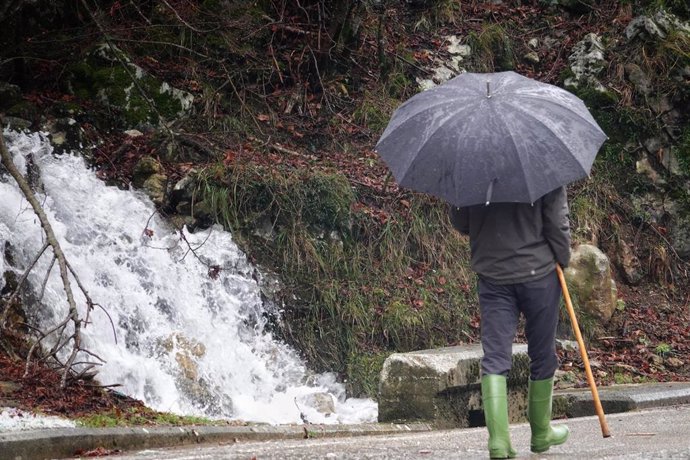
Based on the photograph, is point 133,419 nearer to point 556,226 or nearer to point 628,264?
point 556,226

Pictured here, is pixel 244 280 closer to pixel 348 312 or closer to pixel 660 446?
pixel 348 312

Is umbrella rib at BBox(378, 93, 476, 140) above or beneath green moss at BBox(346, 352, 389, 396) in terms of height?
above

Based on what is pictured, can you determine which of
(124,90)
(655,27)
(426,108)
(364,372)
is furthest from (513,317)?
(655,27)

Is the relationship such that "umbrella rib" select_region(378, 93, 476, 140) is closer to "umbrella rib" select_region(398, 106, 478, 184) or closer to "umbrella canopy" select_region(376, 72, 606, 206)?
"umbrella canopy" select_region(376, 72, 606, 206)

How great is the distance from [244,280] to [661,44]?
8338mm

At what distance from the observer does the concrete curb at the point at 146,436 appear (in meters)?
5.46

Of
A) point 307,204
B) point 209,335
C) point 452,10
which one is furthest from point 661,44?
point 209,335

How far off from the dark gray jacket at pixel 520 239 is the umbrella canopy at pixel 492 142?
0.22m

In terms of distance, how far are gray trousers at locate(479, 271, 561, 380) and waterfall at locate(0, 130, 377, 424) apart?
15.4ft

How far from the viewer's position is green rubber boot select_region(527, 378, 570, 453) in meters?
5.18

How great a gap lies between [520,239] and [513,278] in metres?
0.21

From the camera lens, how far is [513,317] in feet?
16.5

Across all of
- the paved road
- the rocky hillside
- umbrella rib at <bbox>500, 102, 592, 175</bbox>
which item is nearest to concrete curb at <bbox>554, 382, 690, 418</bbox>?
the paved road

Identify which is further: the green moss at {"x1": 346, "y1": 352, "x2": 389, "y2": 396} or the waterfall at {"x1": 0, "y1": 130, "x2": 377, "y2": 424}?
the green moss at {"x1": 346, "y1": 352, "x2": 389, "y2": 396}
